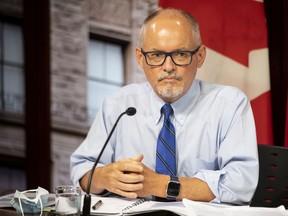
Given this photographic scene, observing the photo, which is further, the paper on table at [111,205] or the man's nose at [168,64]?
the man's nose at [168,64]

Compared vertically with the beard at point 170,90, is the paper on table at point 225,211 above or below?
below

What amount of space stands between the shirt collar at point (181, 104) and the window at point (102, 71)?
1961mm

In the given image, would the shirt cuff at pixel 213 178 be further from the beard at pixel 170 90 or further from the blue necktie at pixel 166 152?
the beard at pixel 170 90

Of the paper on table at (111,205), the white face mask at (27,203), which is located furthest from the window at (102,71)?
the white face mask at (27,203)

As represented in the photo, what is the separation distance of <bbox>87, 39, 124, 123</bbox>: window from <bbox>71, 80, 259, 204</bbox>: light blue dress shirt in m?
1.85

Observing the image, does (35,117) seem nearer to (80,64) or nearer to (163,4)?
(80,64)

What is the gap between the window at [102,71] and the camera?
163 inches

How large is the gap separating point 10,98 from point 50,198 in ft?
7.71

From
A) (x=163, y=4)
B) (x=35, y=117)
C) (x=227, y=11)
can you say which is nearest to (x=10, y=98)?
(x=35, y=117)

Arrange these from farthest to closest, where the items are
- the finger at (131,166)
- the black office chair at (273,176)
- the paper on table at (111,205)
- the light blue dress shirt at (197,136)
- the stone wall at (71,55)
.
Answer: the stone wall at (71,55) → the black office chair at (273,176) → the light blue dress shirt at (197,136) → the finger at (131,166) → the paper on table at (111,205)

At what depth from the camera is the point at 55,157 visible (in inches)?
161

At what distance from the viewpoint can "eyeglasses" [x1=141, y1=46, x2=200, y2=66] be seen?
203 cm

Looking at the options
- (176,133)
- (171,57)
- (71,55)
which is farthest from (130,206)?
(71,55)

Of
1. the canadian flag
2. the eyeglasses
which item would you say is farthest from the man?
the canadian flag
